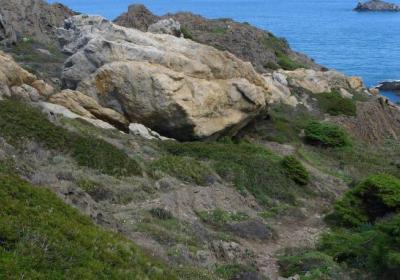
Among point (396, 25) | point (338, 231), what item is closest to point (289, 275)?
point (338, 231)

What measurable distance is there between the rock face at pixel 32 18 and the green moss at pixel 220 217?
36941 millimetres

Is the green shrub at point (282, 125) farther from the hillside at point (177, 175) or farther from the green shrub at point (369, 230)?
the green shrub at point (369, 230)

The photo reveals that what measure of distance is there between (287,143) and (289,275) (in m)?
17.1

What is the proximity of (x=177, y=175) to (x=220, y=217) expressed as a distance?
3.21 meters

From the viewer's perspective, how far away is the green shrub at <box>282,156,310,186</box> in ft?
79.9

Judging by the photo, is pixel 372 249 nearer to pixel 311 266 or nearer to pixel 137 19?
pixel 311 266

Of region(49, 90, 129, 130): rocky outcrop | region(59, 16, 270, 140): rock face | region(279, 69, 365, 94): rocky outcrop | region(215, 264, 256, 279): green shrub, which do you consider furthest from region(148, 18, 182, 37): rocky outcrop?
region(215, 264, 256, 279): green shrub

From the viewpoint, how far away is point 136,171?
20.0 m

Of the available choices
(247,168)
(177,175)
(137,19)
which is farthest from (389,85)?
(177,175)

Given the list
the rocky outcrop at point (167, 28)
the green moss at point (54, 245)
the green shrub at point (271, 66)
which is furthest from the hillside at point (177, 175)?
the green shrub at point (271, 66)

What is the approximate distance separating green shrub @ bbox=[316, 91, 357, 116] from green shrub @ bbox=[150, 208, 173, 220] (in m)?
25.5

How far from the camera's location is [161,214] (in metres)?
16.8

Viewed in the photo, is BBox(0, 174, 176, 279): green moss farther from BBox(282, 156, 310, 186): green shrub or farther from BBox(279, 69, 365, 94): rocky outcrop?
BBox(279, 69, 365, 94): rocky outcrop

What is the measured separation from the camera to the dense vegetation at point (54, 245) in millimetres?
8859
